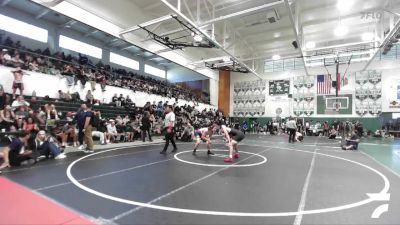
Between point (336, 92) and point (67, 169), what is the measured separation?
2457cm

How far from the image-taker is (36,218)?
117 inches

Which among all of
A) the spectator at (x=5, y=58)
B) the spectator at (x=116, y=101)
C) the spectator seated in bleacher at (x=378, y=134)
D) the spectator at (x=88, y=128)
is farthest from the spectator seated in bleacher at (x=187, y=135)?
the spectator seated in bleacher at (x=378, y=134)

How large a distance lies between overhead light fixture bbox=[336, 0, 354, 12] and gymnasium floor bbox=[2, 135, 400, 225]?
42.4 feet

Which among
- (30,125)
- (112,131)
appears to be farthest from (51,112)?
(112,131)

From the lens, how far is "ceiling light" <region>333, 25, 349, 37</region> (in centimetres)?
1918

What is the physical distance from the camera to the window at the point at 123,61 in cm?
2069

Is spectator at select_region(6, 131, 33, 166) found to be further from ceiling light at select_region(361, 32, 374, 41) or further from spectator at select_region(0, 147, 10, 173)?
ceiling light at select_region(361, 32, 374, 41)

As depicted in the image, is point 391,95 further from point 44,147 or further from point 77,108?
point 44,147

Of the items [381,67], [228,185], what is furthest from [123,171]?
[381,67]

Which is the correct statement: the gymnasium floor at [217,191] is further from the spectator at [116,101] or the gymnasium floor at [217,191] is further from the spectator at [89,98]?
the spectator at [116,101]

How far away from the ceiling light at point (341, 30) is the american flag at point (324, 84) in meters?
5.88

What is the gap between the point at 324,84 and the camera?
85.1 feet

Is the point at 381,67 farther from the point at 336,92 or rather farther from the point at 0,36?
the point at 0,36

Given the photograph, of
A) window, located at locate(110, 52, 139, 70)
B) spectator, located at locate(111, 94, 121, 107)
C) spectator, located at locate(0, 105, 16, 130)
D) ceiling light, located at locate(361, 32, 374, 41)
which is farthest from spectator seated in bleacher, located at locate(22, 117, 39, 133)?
ceiling light, located at locate(361, 32, 374, 41)
